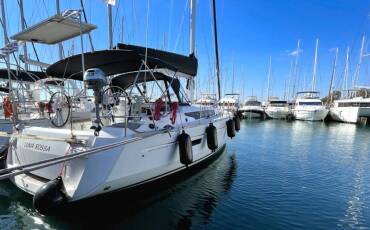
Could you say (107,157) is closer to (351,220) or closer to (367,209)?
(351,220)

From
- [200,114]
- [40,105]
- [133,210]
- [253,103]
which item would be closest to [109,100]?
[40,105]

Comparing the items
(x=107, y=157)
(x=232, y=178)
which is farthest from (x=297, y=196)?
(x=107, y=157)

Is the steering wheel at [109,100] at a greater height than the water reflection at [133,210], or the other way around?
the steering wheel at [109,100]

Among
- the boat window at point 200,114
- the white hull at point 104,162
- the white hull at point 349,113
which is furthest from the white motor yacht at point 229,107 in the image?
the white hull at point 349,113

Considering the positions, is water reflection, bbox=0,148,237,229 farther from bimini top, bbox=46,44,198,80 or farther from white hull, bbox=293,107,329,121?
white hull, bbox=293,107,329,121

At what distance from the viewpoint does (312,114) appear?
108ft

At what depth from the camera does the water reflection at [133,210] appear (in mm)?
5070

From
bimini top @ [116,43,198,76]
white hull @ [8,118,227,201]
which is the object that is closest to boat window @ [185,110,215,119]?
bimini top @ [116,43,198,76]

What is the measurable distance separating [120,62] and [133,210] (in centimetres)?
364

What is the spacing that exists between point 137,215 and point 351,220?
4.15 meters

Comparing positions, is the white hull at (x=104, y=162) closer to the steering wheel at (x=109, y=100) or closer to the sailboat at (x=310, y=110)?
the steering wheel at (x=109, y=100)

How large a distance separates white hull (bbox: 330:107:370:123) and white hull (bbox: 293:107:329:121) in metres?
A: 1.15

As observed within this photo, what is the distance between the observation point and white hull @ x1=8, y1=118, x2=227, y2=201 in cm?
481

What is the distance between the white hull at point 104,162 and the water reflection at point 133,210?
1.36 feet
